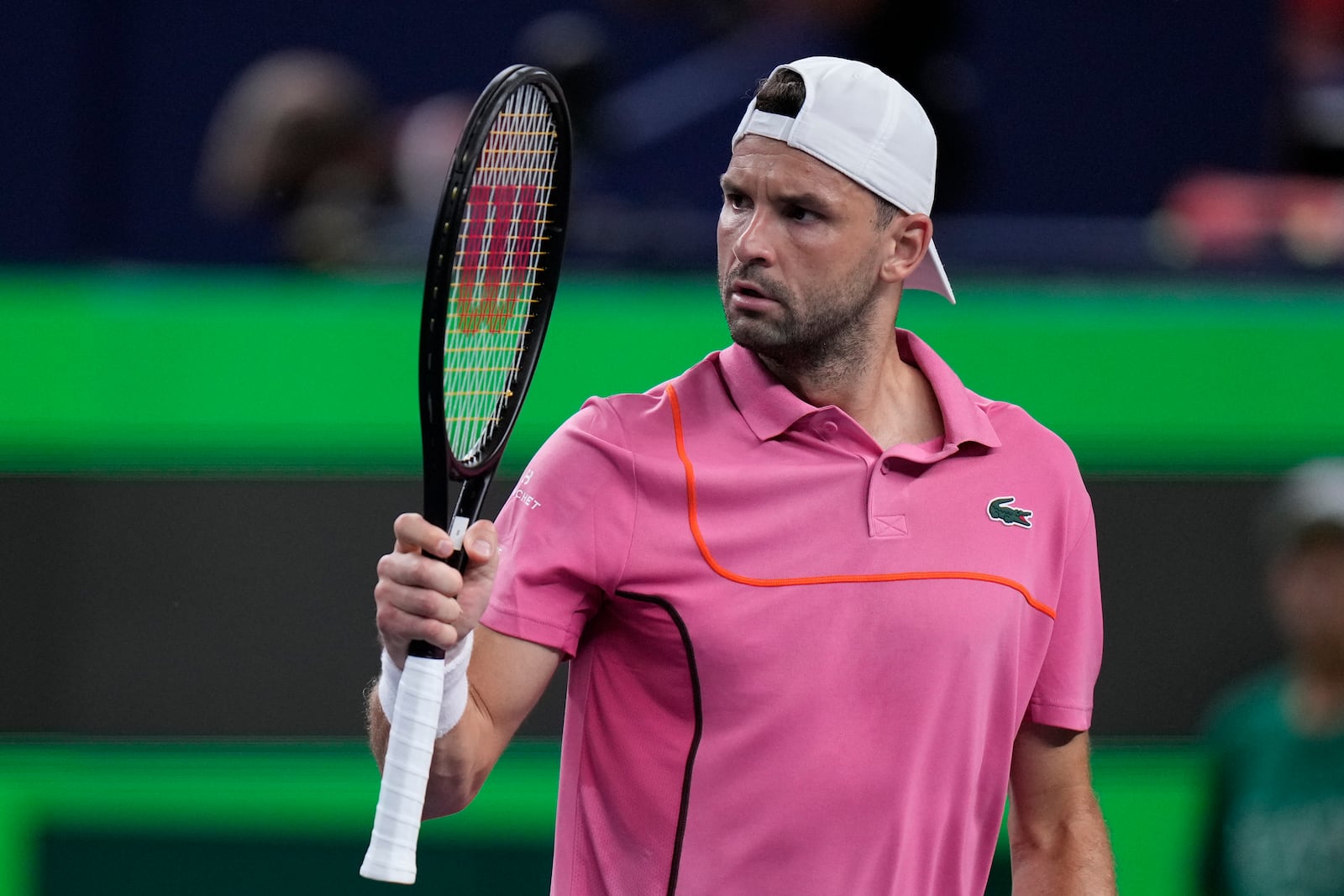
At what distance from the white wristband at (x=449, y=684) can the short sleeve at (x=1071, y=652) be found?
80 cm

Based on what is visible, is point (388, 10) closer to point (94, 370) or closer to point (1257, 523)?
point (94, 370)

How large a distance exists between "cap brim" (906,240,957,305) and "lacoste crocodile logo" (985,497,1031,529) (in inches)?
13.1

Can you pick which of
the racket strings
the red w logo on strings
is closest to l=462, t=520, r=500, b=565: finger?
the racket strings

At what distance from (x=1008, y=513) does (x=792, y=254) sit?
16.9 inches

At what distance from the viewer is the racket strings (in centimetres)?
231

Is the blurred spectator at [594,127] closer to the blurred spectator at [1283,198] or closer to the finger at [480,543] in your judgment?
the blurred spectator at [1283,198]

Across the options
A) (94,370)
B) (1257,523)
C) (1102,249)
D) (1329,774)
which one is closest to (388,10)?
(94,370)

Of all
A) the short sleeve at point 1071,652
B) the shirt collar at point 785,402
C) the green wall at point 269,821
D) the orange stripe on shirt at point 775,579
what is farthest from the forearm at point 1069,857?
the green wall at point 269,821

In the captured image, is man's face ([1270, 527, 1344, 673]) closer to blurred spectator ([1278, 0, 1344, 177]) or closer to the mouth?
blurred spectator ([1278, 0, 1344, 177])

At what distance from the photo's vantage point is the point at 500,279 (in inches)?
96.6

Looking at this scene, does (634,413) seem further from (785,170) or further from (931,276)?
(931,276)

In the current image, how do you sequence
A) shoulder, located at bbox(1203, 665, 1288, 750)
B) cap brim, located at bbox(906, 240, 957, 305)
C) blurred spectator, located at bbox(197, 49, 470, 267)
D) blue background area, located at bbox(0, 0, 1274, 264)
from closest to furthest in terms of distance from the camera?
1. cap brim, located at bbox(906, 240, 957, 305)
2. shoulder, located at bbox(1203, 665, 1288, 750)
3. blurred spectator, located at bbox(197, 49, 470, 267)
4. blue background area, located at bbox(0, 0, 1274, 264)

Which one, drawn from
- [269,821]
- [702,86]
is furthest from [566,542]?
[702,86]

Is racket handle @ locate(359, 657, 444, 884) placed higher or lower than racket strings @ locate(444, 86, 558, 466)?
lower
